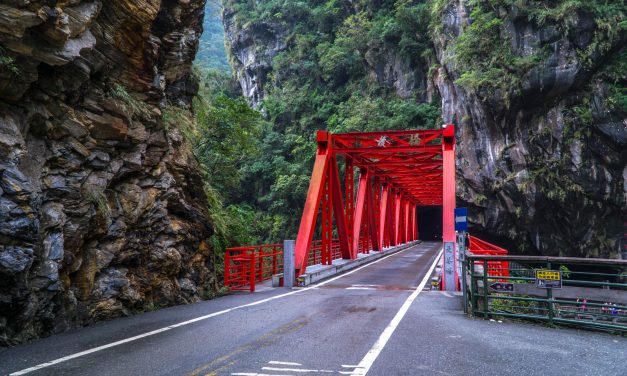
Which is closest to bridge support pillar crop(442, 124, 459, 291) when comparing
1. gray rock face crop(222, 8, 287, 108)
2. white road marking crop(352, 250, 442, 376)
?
white road marking crop(352, 250, 442, 376)

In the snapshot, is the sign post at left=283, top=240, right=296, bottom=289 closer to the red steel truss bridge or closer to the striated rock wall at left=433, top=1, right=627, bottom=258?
the red steel truss bridge

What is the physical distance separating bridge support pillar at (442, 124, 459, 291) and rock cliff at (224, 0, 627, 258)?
37.8 ft

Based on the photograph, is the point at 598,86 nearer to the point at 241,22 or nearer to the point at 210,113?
the point at 210,113

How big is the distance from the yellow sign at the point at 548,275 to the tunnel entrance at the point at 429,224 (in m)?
57.7

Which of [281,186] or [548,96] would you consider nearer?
[548,96]

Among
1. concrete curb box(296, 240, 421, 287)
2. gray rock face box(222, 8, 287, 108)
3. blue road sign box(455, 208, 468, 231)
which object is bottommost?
concrete curb box(296, 240, 421, 287)

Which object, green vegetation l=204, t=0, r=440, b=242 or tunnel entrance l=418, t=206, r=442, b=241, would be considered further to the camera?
tunnel entrance l=418, t=206, r=442, b=241

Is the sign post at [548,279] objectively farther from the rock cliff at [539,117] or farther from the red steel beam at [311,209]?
the rock cliff at [539,117]

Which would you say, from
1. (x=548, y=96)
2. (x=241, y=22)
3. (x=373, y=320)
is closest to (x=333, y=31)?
(x=241, y=22)

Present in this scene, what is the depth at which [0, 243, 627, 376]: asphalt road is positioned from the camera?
14.5 feet

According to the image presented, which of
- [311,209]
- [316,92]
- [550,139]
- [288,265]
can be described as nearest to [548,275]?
[288,265]

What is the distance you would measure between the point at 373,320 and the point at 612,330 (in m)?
3.46

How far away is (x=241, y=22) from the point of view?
47.7 m

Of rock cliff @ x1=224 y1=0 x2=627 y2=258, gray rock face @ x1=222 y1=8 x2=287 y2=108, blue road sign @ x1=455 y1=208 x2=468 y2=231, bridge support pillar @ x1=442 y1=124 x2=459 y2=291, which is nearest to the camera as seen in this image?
blue road sign @ x1=455 y1=208 x2=468 y2=231
